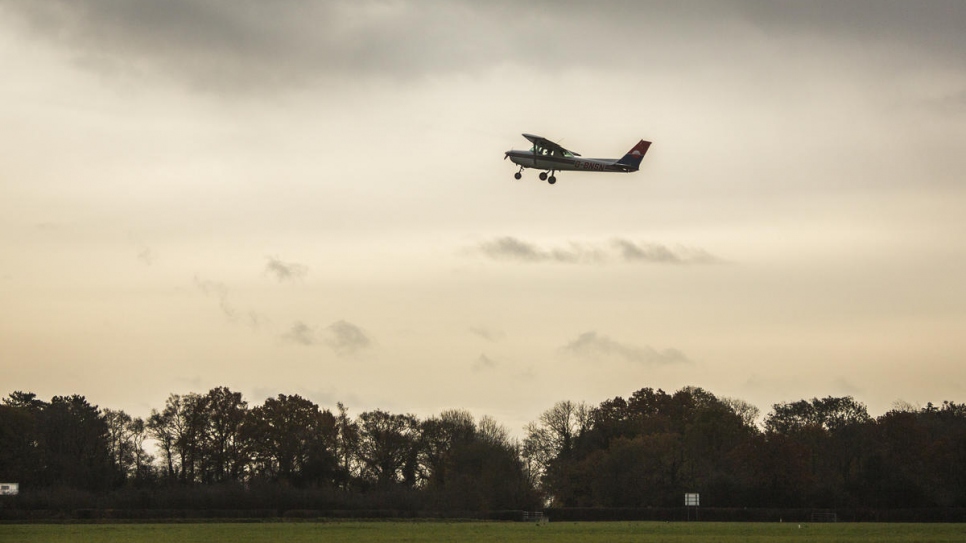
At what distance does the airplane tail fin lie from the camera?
344ft

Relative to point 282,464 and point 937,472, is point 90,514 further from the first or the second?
point 937,472

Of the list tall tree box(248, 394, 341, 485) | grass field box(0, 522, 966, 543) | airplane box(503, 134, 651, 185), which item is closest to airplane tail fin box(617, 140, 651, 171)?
airplane box(503, 134, 651, 185)

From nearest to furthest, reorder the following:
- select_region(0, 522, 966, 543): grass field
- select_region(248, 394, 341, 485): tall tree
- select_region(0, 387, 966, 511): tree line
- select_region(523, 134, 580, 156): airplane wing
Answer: select_region(0, 522, 966, 543): grass field → select_region(523, 134, 580, 156): airplane wing → select_region(0, 387, 966, 511): tree line → select_region(248, 394, 341, 485): tall tree

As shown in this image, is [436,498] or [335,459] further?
[335,459]

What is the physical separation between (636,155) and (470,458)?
63976 mm

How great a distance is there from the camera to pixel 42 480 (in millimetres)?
144500

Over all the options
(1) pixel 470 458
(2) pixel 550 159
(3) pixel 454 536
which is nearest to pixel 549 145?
(2) pixel 550 159

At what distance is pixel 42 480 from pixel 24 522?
96.1 feet

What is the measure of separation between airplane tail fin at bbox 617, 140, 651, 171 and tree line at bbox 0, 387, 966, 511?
4679 centimetres

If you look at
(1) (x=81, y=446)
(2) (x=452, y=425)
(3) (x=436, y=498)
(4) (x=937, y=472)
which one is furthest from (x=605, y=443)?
(1) (x=81, y=446)

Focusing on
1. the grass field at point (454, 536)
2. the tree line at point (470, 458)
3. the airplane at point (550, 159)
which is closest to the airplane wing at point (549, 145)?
the airplane at point (550, 159)

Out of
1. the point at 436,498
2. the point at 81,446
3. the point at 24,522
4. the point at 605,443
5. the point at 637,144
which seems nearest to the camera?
the point at 637,144

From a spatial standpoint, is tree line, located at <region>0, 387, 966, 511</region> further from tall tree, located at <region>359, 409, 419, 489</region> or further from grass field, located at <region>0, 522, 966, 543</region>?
grass field, located at <region>0, 522, 966, 543</region>

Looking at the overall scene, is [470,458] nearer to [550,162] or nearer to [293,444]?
[293,444]
